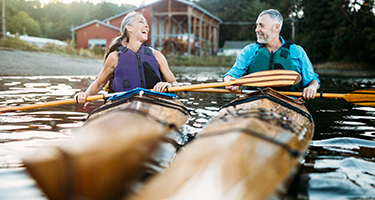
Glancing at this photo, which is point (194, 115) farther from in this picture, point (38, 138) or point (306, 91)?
point (38, 138)

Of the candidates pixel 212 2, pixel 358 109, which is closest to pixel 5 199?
pixel 358 109

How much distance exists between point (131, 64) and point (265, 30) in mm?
1610

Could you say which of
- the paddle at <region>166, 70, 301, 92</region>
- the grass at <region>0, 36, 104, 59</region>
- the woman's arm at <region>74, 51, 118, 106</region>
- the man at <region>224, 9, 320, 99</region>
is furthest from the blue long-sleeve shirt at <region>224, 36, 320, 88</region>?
the grass at <region>0, 36, 104, 59</region>

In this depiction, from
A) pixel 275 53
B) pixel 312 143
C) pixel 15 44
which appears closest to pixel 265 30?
pixel 275 53

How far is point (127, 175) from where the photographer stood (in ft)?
5.71

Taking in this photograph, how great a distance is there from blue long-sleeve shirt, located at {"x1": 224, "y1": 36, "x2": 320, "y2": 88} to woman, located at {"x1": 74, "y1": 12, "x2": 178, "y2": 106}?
2.93ft

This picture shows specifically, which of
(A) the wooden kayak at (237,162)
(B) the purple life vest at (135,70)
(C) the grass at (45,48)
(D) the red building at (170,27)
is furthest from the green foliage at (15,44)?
(A) the wooden kayak at (237,162)

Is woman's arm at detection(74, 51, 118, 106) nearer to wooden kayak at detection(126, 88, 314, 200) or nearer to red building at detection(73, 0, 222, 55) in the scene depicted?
wooden kayak at detection(126, 88, 314, 200)

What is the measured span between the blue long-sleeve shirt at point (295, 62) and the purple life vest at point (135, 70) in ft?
3.30

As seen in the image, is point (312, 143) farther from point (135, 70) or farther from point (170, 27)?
point (170, 27)

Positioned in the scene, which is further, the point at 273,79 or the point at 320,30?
the point at 320,30

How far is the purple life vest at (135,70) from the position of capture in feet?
11.4

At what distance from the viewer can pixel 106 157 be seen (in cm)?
169

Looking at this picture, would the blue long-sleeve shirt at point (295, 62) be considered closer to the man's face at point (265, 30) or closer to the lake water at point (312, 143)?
the man's face at point (265, 30)
